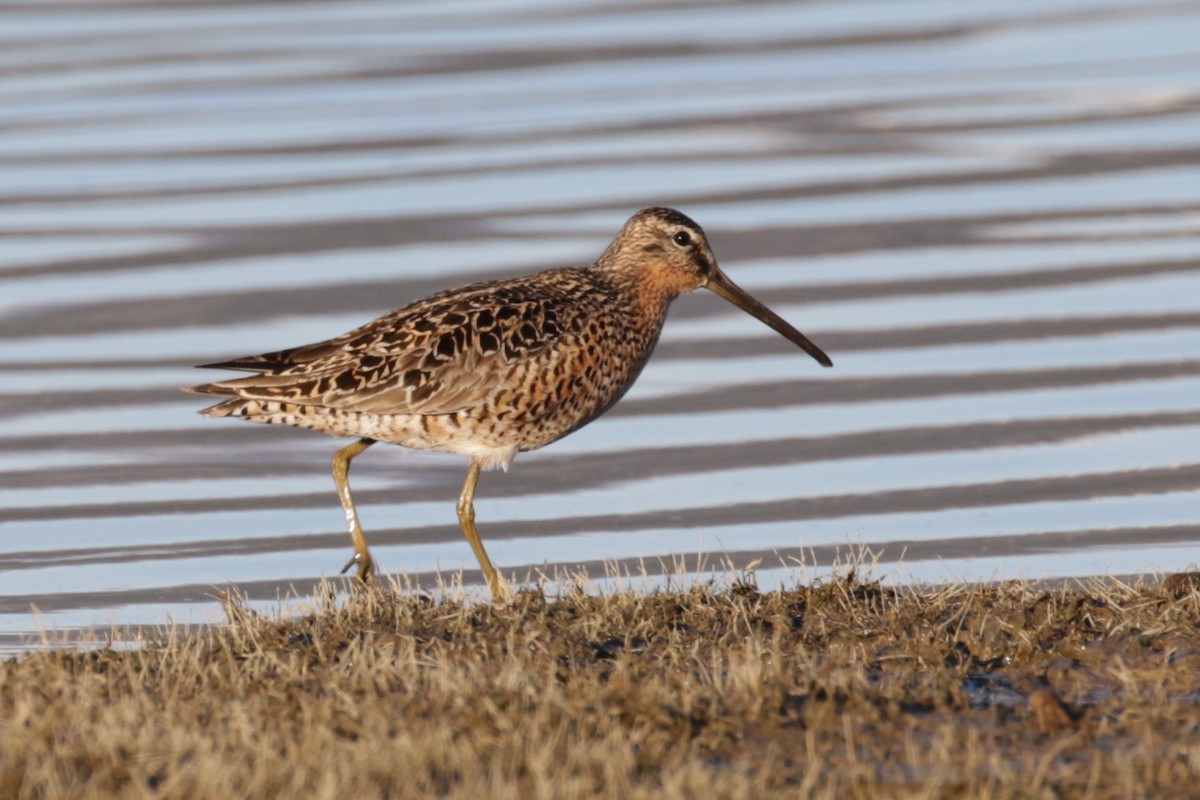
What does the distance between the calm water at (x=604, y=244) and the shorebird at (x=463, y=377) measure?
929 millimetres

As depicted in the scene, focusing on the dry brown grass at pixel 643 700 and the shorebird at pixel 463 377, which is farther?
the shorebird at pixel 463 377

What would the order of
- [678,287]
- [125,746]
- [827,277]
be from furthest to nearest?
[827,277] → [678,287] → [125,746]

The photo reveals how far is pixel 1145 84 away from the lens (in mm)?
22344

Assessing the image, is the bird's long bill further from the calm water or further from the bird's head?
the calm water

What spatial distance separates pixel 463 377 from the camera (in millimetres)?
9078

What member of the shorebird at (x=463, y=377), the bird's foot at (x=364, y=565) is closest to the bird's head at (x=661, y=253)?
the shorebird at (x=463, y=377)

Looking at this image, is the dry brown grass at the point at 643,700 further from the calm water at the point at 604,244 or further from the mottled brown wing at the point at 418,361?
the calm water at the point at 604,244

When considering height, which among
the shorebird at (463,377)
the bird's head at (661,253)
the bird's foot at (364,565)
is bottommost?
the bird's foot at (364,565)

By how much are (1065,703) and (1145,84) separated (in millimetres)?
Result: 16634

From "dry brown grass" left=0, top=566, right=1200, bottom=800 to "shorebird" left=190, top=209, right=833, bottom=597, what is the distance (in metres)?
1.17

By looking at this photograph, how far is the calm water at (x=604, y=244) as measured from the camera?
11.8 m

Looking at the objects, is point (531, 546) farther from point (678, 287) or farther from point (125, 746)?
point (125, 746)

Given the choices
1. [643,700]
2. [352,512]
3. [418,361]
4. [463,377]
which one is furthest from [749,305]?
[643,700]

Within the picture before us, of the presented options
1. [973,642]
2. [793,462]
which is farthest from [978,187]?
[973,642]
